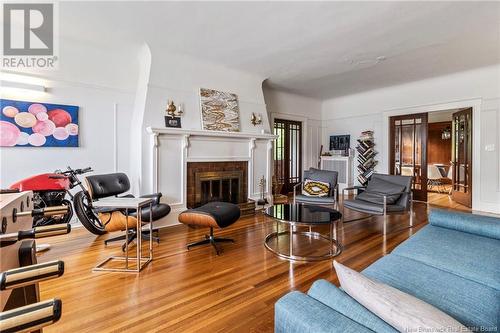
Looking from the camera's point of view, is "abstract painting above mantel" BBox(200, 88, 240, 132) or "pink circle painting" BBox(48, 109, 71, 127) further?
"abstract painting above mantel" BBox(200, 88, 240, 132)

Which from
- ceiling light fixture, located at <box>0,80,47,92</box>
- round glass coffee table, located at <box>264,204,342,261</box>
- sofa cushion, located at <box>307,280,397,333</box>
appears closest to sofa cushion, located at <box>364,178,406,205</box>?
round glass coffee table, located at <box>264,204,342,261</box>

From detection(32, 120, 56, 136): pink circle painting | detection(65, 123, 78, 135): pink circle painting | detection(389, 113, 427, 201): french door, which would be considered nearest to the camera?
detection(32, 120, 56, 136): pink circle painting

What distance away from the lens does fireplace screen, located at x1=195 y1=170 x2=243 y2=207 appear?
A: 14.0 ft

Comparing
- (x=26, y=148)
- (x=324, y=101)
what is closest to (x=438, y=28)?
(x=324, y=101)

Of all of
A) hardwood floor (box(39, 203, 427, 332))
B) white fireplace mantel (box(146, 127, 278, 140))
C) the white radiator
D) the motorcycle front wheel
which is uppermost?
white fireplace mantel (box(146, 127, 278, 140))

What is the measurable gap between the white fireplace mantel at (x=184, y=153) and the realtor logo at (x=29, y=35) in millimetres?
1684

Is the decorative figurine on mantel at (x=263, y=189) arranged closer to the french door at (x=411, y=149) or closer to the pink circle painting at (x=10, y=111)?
the french door at (x=411, y=149)

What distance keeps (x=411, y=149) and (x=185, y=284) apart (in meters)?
6.09

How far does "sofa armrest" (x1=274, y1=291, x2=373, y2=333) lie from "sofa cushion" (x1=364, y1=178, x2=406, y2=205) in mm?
3257

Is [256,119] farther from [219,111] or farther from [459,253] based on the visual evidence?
[459,253]

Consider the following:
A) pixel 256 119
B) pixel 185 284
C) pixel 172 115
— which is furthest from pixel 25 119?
pixel 256 119

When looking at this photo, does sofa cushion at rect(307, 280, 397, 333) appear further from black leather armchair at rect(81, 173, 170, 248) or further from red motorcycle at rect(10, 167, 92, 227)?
red motorcycle at rect(10, 167, 92, 227)

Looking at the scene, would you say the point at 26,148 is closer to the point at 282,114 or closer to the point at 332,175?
the point at 332,175

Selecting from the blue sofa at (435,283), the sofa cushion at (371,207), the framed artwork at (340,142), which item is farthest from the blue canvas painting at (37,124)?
the framed artwork at (340,142)
